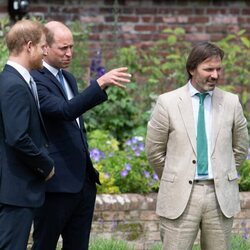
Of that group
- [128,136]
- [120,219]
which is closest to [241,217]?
[120,219]

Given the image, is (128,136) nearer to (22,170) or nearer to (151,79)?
(151,79)

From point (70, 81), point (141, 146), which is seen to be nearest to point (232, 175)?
point (70, 81)

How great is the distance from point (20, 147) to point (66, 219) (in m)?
0.81

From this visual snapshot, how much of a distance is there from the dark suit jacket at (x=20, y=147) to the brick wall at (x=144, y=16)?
4.24 meters

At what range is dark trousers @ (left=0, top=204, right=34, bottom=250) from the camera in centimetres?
492

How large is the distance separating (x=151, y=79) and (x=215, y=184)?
3475 millimetres

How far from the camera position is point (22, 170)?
495 centimetres

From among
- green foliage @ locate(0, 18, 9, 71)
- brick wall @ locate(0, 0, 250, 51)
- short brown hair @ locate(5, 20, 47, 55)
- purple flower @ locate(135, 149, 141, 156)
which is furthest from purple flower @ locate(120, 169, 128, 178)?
short brown hair @ locate(5, 20, 47, 55)

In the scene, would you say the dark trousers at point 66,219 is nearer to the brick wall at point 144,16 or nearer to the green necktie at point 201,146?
the green necktie at point 201,146

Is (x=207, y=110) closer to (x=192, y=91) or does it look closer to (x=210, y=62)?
(x=192, y=91)

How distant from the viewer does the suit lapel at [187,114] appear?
17.7ft

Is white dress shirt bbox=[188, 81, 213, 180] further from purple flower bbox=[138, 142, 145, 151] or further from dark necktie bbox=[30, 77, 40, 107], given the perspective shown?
purple flower bbox=[138, 142, 145, 151]

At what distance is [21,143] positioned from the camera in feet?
15.9

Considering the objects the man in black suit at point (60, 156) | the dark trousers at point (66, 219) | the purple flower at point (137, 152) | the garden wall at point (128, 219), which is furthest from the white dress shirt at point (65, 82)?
the purple flower at point (137, 152)
